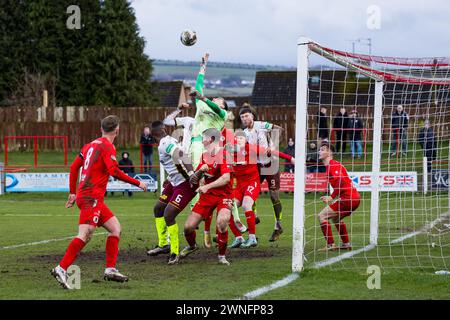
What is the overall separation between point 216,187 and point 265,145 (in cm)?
359

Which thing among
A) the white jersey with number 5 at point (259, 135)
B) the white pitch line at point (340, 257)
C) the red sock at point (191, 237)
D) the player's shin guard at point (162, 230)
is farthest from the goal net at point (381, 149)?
the player's shin guard at point (162, 230)

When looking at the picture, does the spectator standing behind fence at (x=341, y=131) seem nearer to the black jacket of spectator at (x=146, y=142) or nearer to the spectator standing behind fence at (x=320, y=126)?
the spectator standing behind fence at (x=320, y=126)

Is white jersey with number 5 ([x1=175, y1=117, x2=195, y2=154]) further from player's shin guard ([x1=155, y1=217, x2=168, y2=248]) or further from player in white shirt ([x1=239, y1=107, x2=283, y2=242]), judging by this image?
player's shin guard ([x1=155, y1=217, x2=168, y2=248])

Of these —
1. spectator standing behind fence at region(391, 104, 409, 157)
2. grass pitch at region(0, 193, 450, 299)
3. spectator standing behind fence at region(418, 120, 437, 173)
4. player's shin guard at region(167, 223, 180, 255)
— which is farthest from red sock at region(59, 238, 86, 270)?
spectator standing behind fence at region(391, 104, 409, 157)

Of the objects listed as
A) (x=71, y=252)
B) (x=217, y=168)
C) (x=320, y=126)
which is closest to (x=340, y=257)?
(x=217, y=168)

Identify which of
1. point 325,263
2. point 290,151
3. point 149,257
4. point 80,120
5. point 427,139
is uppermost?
point 80,120

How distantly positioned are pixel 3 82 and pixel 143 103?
9930mm

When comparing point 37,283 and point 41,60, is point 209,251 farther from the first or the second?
point 41,60

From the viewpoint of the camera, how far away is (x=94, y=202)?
10.2 m

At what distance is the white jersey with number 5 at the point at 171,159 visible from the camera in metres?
12.8

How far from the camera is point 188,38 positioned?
13430 millimetres

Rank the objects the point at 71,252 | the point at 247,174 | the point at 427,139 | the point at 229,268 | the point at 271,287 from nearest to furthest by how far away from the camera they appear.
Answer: the point at 271,287, the point at 71,252, the point at 229,268, the point at 247,174, the point at 427,139

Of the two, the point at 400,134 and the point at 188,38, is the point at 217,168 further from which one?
the point at 400,134
